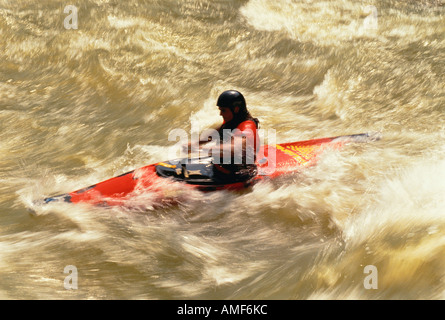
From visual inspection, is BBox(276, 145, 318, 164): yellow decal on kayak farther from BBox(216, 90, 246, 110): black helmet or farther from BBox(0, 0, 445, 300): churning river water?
BBox(216, 90, 246, 110): black helmet

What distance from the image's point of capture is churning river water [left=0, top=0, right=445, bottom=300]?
3.49 m

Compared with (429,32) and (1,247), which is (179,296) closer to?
(1,247)

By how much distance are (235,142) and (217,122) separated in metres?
2.38

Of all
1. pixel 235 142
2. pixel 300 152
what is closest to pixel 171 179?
pixel 235 142

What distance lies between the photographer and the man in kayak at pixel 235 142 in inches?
155

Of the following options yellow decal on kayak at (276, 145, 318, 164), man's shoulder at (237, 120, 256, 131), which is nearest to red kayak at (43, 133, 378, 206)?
yellow decal on kayak at (276, 145, 318, 164)

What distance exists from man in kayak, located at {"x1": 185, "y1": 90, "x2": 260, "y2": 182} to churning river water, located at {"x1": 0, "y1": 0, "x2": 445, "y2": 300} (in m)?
0.20

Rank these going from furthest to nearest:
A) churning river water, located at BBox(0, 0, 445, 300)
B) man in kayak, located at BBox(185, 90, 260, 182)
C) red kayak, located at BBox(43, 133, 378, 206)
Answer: red kayak, located at BBox(43, 133, 378, 206) → man in kayak, located at BBox(185, 90, 260, 182) → churning river water, located at BBox(0, 0, 445, 300)

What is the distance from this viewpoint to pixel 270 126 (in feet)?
20.2

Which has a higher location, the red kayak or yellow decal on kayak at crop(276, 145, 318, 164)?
yellow decal on kayak at crop(276, 145, 318, 164)

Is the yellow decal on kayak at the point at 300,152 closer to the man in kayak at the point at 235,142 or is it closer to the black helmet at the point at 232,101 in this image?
the man in kayak at the point at 235,142

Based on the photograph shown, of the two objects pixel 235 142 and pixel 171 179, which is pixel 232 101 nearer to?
pixel 235 142

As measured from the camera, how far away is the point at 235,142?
3.92 metres
